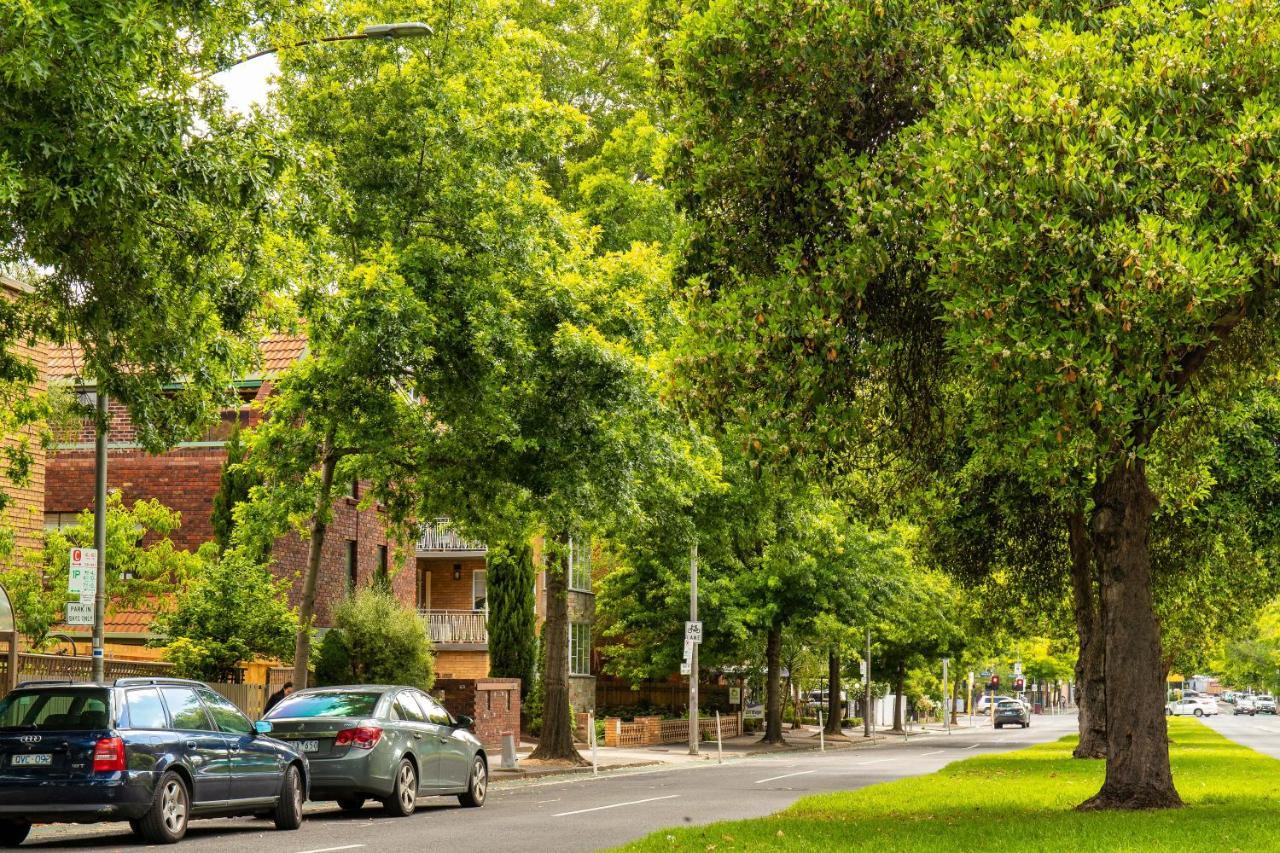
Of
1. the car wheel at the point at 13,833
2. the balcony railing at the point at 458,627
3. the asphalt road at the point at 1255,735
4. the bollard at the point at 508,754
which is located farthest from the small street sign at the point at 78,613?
the balcony railing at the point at 458,627

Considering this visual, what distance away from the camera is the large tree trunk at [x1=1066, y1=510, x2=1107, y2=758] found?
78.0 ft

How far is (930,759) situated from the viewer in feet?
122

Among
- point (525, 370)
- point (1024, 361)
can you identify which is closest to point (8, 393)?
point (525, 370)

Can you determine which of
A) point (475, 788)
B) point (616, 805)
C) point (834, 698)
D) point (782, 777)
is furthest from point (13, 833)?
point (834, 698)

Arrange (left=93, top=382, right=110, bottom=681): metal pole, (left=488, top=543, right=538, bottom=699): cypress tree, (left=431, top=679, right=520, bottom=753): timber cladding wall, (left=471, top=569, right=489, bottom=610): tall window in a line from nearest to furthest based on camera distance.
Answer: (left=93, top=382, right=110, bottom=681): metal pole
(left=431, top=679, right=520, bottom=753): timber cladding wall
(left=488, top=543, right=538, bottom=699): cypress tree
(left=471, top=569, right=489, bottom=610): tall window

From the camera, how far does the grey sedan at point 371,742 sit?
1823 centimetres

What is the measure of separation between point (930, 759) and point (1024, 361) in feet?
88.5

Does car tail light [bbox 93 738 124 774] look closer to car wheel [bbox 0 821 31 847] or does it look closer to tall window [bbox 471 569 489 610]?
car wheel [bbox 0 821 31 847]

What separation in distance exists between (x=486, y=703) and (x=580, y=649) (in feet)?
52.2

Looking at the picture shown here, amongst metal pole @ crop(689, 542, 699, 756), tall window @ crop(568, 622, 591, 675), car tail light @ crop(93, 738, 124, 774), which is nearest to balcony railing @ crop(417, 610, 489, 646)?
tall window @ crop(568, 622, 591, 675)

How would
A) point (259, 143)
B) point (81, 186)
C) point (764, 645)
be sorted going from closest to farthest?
point (81, 186), point (259, 143), point (764, 645)

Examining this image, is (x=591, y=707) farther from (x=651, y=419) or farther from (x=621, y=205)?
(x=651, y=419)

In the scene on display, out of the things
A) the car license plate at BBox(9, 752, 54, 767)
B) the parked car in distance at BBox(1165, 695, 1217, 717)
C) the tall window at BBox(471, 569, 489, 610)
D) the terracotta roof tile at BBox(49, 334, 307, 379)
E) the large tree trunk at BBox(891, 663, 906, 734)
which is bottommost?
the parked car in distance at BBox(1165, 695, 1217, 717)

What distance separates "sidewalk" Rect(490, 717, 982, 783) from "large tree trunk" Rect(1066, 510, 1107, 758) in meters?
9.38
